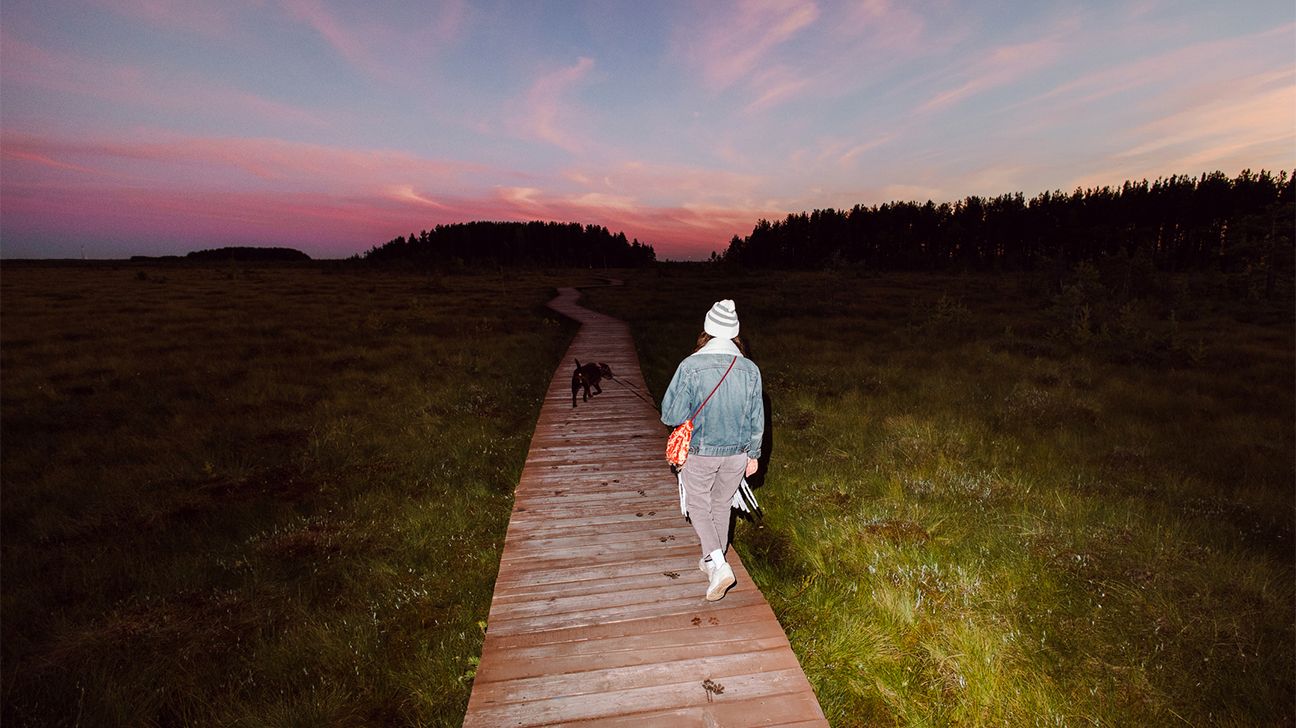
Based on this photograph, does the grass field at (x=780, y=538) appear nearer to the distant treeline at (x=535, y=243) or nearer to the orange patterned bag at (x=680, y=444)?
the orange patterned bag at (x=680, y=444)

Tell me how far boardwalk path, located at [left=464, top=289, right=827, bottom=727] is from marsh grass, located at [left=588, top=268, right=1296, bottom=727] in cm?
72

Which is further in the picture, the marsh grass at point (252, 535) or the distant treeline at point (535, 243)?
the distant treeline at point (535, 243)

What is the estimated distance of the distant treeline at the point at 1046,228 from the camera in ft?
229

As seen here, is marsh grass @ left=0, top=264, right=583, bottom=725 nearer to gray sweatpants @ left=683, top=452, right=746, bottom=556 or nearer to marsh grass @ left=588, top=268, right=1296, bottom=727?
gray sweatpants @ left=683, top=452, right=746, bottom=556

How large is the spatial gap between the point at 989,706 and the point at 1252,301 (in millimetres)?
39540

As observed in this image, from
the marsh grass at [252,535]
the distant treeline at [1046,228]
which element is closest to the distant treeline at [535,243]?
the distant treeline at [1046,228]

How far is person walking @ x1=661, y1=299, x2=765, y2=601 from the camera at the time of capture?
390cm

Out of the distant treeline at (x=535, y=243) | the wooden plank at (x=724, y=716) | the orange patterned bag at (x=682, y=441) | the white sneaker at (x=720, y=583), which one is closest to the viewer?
the wooden plank at (x=724, y=716)

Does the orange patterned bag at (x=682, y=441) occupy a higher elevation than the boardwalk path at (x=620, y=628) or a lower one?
higher

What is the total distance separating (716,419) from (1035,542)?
13.8 ft

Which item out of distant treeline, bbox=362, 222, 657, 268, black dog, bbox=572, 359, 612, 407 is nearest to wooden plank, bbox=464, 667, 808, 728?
black dog, bbox=572, 359, 612, 407

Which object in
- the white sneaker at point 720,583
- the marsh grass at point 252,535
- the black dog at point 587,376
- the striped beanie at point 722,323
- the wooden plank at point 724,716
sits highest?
the striped beanie at point 722,323

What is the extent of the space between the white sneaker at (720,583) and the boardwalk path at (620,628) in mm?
116

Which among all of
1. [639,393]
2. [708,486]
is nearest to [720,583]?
[708,486]
